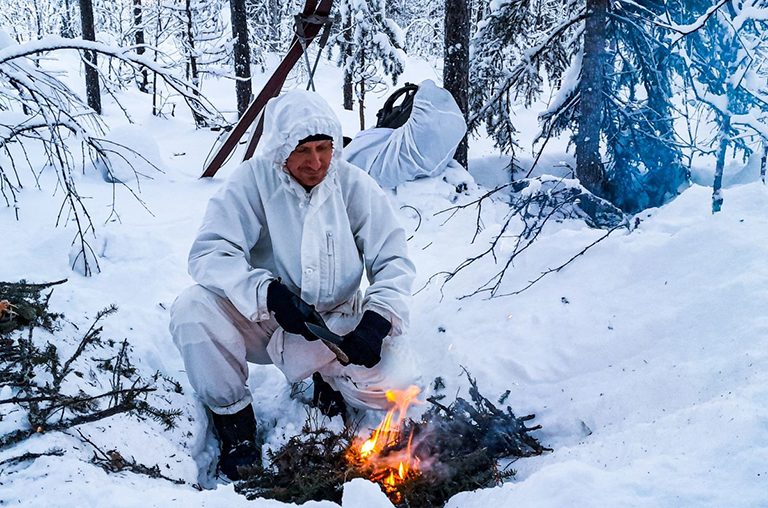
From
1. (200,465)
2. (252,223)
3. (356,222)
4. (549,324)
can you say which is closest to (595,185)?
(549,324)

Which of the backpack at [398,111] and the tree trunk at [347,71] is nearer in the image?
the backpack at [398,111]

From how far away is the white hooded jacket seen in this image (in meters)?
2.53

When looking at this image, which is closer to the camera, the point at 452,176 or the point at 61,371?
the point at 61,371

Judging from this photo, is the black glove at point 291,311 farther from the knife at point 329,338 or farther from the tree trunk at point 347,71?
the tree trunk at point 347,71

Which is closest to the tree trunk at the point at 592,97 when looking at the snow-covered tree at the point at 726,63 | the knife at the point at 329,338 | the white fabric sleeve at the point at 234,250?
the snow-covered tree at the point at 726,63

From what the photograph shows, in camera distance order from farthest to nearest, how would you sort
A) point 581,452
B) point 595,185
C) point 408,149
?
point 408,149
point 595,185
point 581,452

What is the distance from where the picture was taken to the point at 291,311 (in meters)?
2.38

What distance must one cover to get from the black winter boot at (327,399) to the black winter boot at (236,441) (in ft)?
1.22

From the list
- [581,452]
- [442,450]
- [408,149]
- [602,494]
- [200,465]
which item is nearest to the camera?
[602,494]

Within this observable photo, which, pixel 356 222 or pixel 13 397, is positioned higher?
pixel 356 222

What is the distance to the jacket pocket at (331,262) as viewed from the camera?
263 cm

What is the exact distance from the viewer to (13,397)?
6.64 feet

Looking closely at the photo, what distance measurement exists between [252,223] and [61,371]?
1052 mm

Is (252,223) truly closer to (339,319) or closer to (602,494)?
(339,319)
